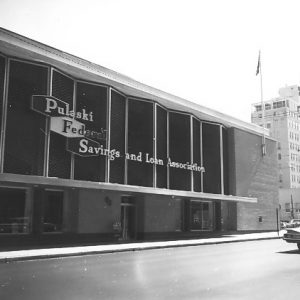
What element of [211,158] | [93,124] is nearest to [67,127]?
[93,124]

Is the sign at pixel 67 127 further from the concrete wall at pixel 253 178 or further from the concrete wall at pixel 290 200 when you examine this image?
the concrete wall at pixel 290 200

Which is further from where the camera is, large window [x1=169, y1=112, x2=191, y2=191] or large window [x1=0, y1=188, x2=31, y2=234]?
large window [x1=169, y1=112, x2=191, y2=191]

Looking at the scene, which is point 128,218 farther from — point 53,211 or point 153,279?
point 153,279

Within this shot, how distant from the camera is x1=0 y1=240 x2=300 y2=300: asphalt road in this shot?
848cm

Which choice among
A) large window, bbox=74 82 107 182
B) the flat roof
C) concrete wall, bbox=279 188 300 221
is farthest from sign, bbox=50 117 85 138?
concrete wall, bbox=279 188 300 221

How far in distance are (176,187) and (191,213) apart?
13.9 ft

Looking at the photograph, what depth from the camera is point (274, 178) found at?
4169 centimetres

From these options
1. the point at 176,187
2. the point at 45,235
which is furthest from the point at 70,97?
the point at 176,187

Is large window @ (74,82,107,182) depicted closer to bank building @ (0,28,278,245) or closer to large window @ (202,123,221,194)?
bank building @ (0,28,278,245)

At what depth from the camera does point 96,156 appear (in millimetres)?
23766

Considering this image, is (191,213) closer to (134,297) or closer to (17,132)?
(17,132)

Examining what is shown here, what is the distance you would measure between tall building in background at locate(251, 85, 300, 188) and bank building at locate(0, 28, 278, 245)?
3192 inches

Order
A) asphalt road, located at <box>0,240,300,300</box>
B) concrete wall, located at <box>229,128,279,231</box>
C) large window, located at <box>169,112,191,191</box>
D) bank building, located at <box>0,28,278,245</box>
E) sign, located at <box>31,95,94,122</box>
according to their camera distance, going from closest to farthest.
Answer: asphalt road, located at <box>0,240,300,300</box> < bank building, located at <box>0,28,278,245</box> < sign, located at <box>31,95,94,122</box> < large window, located at <box>169,112,191,191</box> < concrete wall, located at <box>229,128,279,231</box>

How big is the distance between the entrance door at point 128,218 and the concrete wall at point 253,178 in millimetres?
11106
